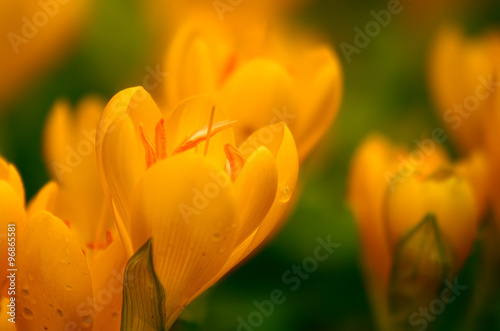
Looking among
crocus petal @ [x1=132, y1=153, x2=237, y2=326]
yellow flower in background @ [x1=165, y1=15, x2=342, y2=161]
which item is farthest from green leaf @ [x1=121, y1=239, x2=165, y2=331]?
yellow flower in background @ [x1=165, y1=15, x2=342, y2=161]

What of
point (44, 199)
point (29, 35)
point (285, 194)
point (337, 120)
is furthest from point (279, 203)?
point (337, 120)

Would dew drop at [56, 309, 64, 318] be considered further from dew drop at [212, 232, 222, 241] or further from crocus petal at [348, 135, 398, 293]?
crocus petal at [348, 135, 398, 293]

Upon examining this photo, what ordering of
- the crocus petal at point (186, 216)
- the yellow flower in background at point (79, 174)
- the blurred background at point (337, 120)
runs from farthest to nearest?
the blurred background at point (337, 120)
the yellow flower in background at point (79, 174)
the crocus petal at point (186, 216)

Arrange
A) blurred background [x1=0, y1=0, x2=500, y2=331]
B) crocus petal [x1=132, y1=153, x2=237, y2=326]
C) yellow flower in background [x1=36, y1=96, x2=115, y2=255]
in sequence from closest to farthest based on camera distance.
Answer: crocus petal [x1=132, y1=153, x2=237, y2=326], yellow flower in background [x1=36, y1=96, x2=115, y2=255], blurred background [x1=0, y1=0, x2=500, y2=331]

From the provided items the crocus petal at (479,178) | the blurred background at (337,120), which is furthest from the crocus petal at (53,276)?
the crocus petal at (479,178)

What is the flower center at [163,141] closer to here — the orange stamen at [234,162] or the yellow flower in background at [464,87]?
the orange stamen at [234,162]

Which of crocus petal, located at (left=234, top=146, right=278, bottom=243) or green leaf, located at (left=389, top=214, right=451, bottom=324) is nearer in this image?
crocus petal, located at (left=234, top=146, right=278, bottom=243)
